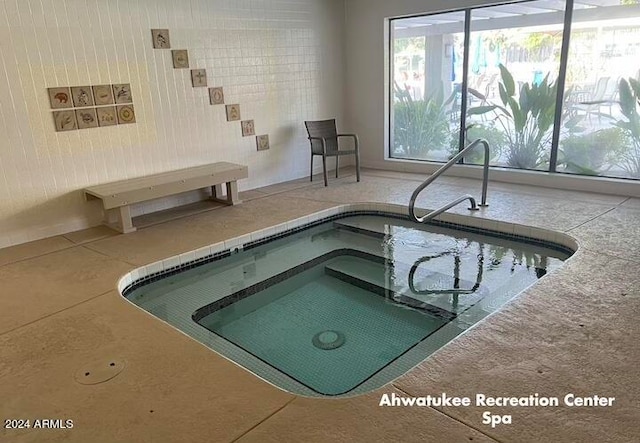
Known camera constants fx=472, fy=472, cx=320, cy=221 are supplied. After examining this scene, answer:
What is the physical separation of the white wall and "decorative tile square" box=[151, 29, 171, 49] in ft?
0.19

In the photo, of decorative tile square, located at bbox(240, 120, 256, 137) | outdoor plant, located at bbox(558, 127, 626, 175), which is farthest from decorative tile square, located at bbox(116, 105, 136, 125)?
outdoor plant, located at bbox(558, 127, 626, 175)

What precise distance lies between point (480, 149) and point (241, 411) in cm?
489

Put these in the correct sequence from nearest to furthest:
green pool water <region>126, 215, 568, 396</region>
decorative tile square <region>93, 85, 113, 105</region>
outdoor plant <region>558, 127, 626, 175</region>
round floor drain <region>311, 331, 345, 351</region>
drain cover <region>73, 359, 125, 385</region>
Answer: drain cover <region>73, 359, 125, 385</region>, green pool water <region>126, 215, 568, 396</region>, round floor drain <region>311, 331, 345, 351</region>, decorative tile square <region>93, 85, 113, 105</region>, outdoor plant <region>558, 127, 626, 175</region>

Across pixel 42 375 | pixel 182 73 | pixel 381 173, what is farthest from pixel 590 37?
pixel 42 375

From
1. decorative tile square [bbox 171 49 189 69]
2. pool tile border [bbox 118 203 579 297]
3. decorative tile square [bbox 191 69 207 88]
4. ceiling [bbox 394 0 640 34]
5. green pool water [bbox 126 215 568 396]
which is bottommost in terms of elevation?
green pool water [bbox 126 215 568 396]

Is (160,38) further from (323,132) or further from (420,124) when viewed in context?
(420,124)

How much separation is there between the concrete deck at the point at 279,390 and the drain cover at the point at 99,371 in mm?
24

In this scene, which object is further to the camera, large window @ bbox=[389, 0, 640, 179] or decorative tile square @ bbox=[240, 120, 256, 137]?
decorative tile square @ bbox=[240, 120, 256, 137]

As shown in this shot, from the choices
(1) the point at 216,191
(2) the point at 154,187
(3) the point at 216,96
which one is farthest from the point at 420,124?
(2) the point at 154,187

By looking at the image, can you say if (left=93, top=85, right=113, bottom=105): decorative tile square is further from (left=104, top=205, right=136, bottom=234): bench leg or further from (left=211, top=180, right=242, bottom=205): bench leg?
(left=211, top=180, right=242, bottom=205): bench leg

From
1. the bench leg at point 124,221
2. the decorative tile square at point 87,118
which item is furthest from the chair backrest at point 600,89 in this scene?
the decorative tile square at point 87,118

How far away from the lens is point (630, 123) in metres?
4.86

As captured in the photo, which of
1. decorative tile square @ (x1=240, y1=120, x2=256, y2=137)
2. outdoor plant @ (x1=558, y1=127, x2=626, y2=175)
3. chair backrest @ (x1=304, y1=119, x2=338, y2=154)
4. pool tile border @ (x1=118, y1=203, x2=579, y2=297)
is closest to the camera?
pool tile border @ (x1=118, y1=203, x2=579, y2=297)

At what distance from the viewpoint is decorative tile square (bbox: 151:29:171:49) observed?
4.77m
